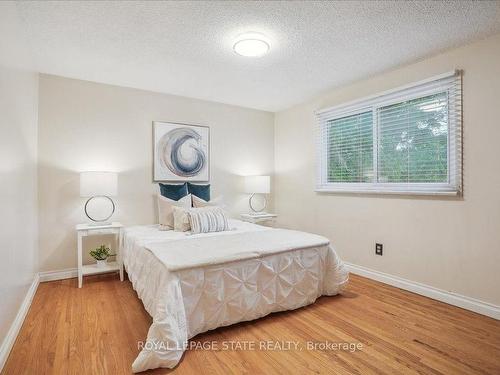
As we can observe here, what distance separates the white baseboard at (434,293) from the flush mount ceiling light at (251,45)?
2.67 m

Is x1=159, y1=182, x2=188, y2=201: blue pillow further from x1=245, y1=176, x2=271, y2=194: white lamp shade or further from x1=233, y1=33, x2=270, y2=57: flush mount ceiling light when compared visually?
x1=233, y1=33, x2=270, y2=57: flush mount ceiling light

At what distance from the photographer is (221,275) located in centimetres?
209

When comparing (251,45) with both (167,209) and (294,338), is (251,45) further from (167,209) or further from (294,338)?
(294,338)

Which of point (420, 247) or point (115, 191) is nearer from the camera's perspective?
point (420, 247)

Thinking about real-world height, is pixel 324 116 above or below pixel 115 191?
above

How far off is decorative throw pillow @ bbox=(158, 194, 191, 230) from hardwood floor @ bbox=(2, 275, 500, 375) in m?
0.83

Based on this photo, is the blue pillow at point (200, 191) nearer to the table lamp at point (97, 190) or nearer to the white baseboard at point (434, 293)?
the table lamp at point (97, 190)

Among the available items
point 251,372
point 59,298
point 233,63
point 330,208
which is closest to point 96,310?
point 59,298

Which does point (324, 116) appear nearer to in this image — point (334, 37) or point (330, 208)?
point (330, 208)

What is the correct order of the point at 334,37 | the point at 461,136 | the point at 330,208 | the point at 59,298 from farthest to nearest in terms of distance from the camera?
1. the point at 330,208
2. the point at 59,298
3. the point at 461,136
4. the point at 334,37

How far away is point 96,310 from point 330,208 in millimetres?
2885

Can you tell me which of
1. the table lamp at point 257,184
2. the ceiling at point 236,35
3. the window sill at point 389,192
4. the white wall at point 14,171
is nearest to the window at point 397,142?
the window sill at point 389,192

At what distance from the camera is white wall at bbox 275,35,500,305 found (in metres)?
2.38

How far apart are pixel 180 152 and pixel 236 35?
197cm
